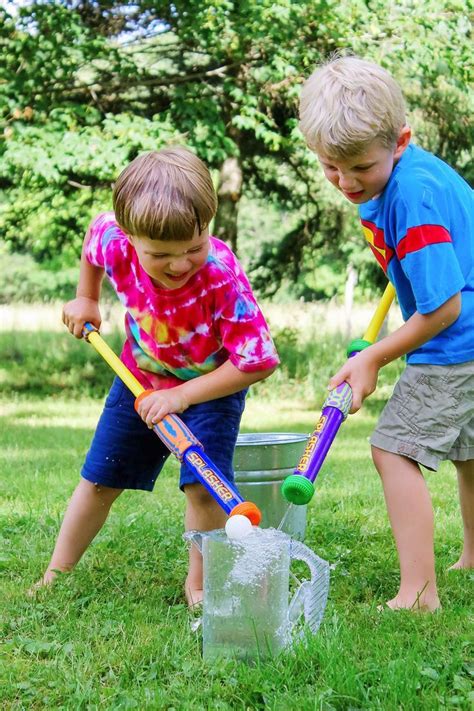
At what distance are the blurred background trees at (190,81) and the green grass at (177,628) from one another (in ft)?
18.2

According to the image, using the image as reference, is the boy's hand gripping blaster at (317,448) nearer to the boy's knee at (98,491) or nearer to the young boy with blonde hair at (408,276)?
the young boy with blonde hair at (408,276)

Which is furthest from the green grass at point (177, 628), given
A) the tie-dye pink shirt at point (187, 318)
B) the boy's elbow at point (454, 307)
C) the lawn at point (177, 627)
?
the boy's elbow at point (454, 307)

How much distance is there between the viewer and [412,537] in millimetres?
2689

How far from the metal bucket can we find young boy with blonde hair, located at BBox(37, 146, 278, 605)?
0.44 meters

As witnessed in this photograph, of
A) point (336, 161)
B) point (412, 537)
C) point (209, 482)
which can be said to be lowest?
point (412, 537)

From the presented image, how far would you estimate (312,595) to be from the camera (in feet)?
8.15

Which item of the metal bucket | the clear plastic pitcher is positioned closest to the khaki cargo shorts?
the clear plastic pitcher

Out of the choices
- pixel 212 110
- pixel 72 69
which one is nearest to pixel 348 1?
pixel 212 110

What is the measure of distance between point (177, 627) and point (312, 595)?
382 mm

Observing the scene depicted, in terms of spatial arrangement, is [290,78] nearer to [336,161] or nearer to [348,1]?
[348,1]

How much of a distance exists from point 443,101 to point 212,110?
248cm

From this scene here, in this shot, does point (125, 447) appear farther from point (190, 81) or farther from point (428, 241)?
point (190, 81)

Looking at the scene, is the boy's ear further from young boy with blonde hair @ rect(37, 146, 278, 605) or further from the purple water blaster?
the purple water blaster

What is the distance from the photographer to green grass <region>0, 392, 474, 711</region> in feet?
6.90
